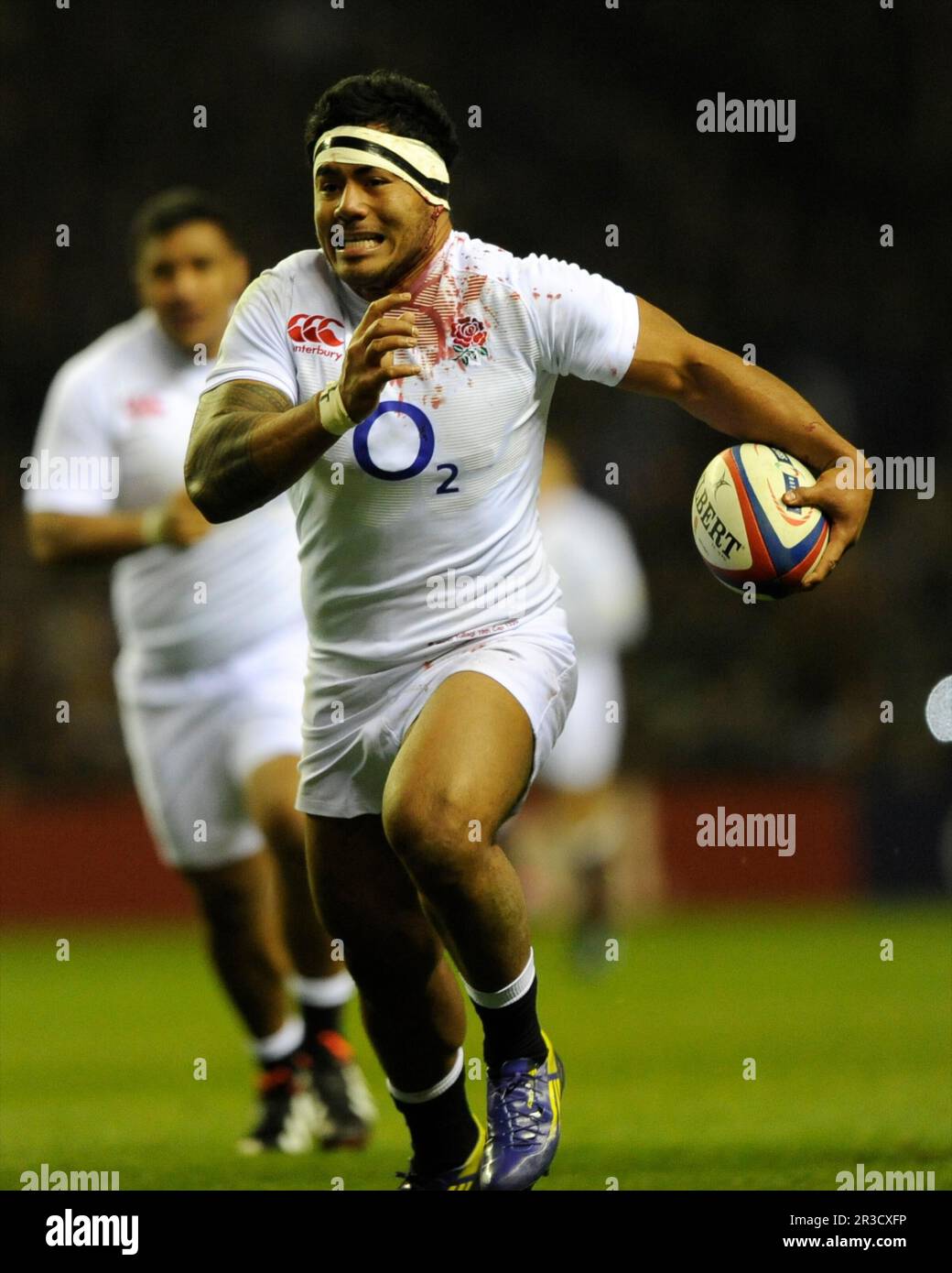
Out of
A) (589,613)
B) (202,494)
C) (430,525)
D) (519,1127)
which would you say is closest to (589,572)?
(589,613)

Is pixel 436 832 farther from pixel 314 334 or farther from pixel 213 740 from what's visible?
pixel 213 740

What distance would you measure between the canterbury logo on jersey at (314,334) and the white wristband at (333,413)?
0.45 meters

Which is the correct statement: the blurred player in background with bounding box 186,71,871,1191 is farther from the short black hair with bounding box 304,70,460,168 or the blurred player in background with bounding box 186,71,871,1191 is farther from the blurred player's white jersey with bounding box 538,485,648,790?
the blurred player's white jersey with bounding box 538,485,648,790

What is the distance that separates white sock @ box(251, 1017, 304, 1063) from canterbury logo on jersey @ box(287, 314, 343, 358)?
2.53 metres

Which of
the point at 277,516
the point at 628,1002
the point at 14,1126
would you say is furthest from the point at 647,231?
the point at 14,1126

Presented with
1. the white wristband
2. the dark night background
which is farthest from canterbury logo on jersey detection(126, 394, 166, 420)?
the dark night background

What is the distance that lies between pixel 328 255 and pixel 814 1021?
5.34 m

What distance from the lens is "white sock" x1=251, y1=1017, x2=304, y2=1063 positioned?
647 cm

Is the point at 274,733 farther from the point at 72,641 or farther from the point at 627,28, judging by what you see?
the point at 627,28

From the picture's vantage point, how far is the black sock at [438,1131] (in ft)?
16.3

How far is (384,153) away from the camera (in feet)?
15.1

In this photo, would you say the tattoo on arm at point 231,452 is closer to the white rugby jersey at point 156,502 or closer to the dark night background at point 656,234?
the white rugby jersey at point 156,502

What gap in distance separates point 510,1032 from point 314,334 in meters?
1.60

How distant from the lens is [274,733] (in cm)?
647
